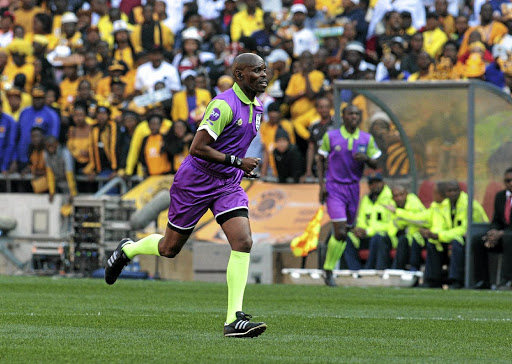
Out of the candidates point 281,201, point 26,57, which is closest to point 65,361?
point 281,201

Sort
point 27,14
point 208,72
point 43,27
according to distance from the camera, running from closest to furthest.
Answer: point 208,72, point 43,27, point 27,14

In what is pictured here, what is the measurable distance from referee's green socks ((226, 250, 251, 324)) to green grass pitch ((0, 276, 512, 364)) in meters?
0.25

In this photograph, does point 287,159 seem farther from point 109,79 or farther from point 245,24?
point 109,79

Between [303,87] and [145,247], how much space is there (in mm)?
11394

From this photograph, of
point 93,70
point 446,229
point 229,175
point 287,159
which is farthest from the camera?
point 93,70

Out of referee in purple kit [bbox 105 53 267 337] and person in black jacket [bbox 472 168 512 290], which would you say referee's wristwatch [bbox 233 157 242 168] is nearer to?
referee in purple kit [bbox 105 53 267 337]

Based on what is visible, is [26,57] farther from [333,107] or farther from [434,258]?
[434,258]

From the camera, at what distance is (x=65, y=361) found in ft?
23.4

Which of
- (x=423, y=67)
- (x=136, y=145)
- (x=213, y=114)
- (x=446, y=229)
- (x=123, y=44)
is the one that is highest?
(x=123, y=44)

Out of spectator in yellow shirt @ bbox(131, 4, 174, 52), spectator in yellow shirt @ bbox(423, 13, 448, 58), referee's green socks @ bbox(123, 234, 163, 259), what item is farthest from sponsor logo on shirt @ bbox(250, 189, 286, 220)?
referee's green socks @ bbox(123, 234, 163, 259)

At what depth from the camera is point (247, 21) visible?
2498 centimetres

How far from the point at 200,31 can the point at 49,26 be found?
169 inches

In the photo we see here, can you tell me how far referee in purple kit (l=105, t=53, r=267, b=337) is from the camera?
9.24 meters

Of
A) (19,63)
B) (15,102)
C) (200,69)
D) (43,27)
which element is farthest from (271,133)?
(43,27)
